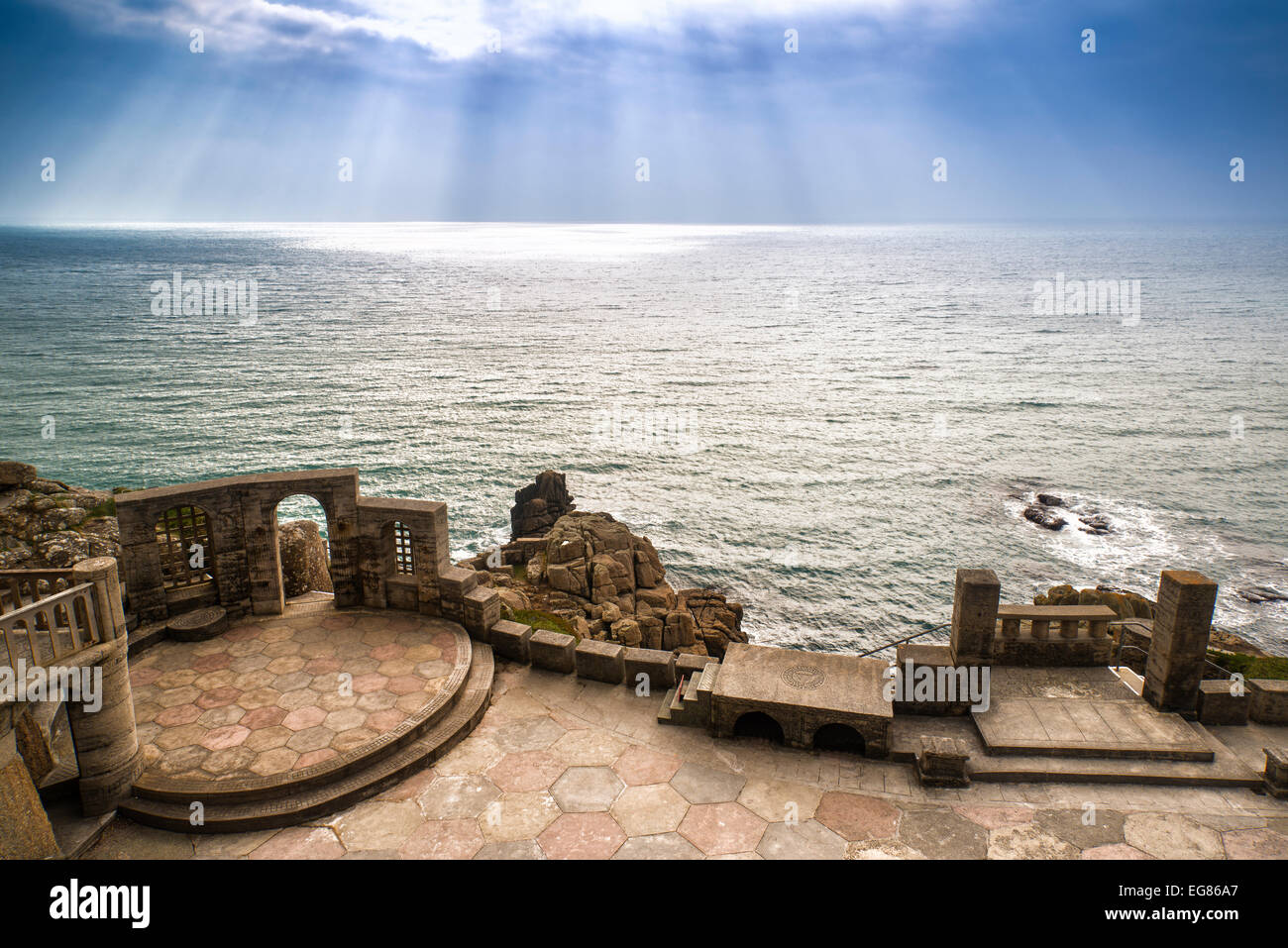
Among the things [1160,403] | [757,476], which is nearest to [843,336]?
[1160,403]

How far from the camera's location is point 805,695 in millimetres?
13641

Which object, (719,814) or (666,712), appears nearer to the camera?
(719,814)

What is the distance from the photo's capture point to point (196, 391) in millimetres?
68500

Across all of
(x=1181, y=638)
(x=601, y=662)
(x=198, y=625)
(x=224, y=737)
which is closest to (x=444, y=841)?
(x=224, y=737)

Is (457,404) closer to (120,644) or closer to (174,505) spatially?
(174,505)

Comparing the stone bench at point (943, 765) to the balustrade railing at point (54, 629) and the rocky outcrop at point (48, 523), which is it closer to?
the balustrade railing at point (54, 629)

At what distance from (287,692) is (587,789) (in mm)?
6100

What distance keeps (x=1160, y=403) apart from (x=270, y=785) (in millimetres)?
76057

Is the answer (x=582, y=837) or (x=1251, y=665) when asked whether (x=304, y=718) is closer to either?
(x=582, y=837)

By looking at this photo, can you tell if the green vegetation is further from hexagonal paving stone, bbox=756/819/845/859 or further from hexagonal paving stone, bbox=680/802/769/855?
hexagonal paving stone, bbox=756/819/845/859

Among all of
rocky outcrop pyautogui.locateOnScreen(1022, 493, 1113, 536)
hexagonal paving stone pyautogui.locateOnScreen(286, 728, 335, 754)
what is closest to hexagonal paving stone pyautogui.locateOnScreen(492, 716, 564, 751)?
hexagonal paving stone pyautogui.locateOnScreen(286, 728, 335, 754)

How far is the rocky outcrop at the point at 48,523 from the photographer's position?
26.1 metres

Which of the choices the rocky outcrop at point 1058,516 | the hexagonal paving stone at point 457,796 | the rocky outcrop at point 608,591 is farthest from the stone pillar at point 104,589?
the rocky outcrop at point 1058,516

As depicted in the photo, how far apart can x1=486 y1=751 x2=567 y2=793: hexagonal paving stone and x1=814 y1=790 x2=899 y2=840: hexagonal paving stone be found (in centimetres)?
452
